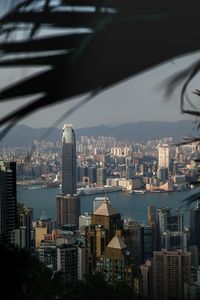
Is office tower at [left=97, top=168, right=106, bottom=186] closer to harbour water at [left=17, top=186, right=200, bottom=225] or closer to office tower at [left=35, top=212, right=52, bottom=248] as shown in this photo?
harbour water at [left=17, top=186, right=200, bottom=225]

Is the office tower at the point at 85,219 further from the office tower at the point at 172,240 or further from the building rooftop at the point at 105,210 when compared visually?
the office tower at the point at 172,240

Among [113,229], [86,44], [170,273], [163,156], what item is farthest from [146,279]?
[86,44]

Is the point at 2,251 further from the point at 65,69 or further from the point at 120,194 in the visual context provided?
the point at 65,69

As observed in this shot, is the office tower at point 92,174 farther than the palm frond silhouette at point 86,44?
Yes

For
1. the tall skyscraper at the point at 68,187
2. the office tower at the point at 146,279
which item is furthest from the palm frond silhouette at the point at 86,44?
the office tower at the point at 146,279

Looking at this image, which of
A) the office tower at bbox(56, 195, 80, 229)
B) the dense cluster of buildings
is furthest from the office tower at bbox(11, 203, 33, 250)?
the office tower at bbox(56, 195, 80, 229)

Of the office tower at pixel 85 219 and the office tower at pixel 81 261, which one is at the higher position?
the office tower at pixel 85 219

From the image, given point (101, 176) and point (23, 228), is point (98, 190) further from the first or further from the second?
point (23, 228)
